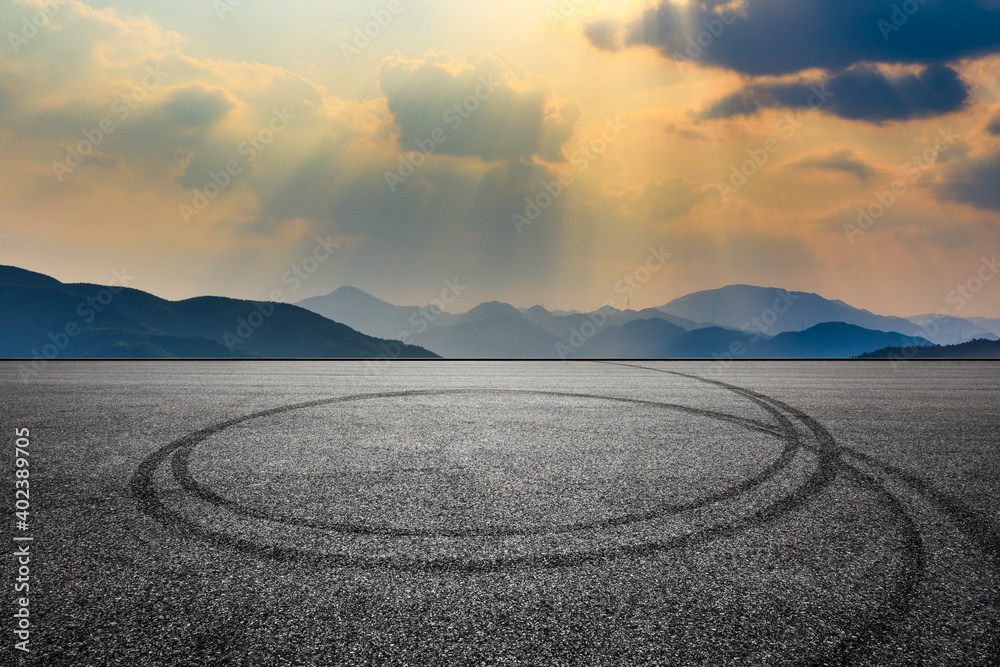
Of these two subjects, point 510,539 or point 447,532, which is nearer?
point 510,539

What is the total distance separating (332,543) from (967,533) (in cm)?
443

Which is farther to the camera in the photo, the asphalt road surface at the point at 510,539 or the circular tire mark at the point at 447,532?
the circular tire mark at the point at 447,532

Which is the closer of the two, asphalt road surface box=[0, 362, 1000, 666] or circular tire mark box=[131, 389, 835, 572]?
asphalt road surface box=[0, 362, 1000, 666]

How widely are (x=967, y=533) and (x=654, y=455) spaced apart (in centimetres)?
253

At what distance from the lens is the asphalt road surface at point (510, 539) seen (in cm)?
242

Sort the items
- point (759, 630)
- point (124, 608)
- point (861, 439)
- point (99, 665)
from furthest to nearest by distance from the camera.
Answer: point (861, 439), point (124, 608), point (759, 630), point (99, 665)

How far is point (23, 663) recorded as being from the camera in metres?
2.32

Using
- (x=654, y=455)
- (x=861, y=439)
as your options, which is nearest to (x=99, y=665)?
(x=654, y=455)

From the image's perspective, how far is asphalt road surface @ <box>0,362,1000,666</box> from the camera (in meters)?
2.42

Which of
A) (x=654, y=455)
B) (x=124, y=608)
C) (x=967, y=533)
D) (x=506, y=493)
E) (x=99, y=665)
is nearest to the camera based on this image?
(x=99, y=665)

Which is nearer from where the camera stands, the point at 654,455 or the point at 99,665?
the point at 99,665

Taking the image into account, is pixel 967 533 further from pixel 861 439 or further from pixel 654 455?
pixel 861 439

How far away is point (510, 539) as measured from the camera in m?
3.44

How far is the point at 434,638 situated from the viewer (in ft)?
7.88
